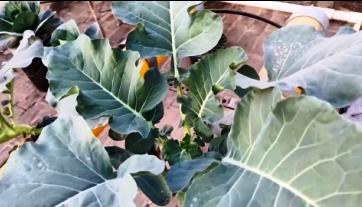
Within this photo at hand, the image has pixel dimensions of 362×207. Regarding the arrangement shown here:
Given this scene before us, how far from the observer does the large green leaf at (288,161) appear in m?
0.34

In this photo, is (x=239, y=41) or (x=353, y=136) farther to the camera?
(x=239, y=41)

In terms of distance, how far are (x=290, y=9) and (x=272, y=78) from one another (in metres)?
0.58

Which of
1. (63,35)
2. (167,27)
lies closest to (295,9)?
(167,27)

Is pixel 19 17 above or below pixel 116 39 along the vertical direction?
above

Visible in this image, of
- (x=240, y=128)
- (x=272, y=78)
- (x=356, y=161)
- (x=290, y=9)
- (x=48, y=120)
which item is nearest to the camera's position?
(x=356, y=161)

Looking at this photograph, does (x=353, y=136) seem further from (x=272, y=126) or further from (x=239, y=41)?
(x=239, y=41)

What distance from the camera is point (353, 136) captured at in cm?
34

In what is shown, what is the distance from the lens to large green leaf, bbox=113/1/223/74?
0.63 meters

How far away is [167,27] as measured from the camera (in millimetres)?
657

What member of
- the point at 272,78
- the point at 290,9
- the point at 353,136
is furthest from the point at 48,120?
the point at 290,9

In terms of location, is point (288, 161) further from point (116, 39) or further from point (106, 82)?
point (116, 39)

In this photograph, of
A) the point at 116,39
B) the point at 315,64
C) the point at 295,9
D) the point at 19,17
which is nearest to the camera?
the point at 315,64

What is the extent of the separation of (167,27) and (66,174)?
0.99 feet

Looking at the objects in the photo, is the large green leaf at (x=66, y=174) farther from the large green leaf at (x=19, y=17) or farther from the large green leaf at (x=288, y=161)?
the large green leaf at (x=19, y=17)
